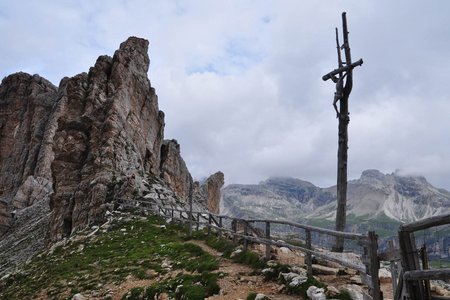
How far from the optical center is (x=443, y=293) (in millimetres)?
11094

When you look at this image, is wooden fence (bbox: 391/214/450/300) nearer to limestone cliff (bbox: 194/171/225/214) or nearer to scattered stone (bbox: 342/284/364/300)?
scattered stone (bbox: 342/284/364/300)

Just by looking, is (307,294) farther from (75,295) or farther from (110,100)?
(110,100)

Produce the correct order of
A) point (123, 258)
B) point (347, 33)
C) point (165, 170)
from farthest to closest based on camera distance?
point (165, 170)
point (123, 258)
point (347, 33)

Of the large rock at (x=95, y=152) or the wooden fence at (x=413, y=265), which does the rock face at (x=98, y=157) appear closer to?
the large rock at (x=95, y=152)

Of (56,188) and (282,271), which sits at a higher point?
(56,188)

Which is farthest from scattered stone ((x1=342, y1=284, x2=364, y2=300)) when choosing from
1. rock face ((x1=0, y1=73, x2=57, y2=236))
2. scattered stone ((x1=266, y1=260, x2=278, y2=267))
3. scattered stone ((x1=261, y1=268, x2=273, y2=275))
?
rock face ((x1=0, y1=73, x2=57, y2=236))

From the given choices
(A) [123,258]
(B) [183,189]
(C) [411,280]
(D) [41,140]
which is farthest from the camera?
(D) [41,140]

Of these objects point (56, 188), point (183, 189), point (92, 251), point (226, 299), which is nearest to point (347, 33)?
point (226, 299)

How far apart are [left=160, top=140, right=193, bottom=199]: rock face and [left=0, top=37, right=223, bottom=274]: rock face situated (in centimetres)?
21

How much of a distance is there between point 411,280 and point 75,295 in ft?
48.8

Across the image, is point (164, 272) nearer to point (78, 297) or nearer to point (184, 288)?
point (78, 297)

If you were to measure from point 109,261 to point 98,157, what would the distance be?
2627 cm

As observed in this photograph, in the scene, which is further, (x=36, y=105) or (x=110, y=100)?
(x=36, y=105)

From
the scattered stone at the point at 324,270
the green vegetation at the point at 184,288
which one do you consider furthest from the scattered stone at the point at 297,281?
the green vegetation at the point at 184,288
